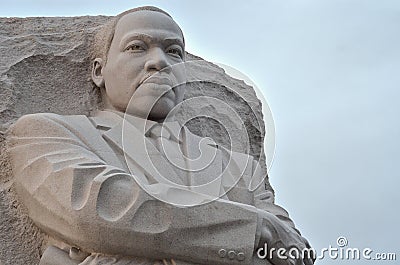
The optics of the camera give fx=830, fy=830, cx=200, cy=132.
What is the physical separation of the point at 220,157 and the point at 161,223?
2.68 ft

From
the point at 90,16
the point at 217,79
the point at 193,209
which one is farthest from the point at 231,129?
the point at 193,209

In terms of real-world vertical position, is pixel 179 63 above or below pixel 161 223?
above

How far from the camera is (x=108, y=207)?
3889 mm

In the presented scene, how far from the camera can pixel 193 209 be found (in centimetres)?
396

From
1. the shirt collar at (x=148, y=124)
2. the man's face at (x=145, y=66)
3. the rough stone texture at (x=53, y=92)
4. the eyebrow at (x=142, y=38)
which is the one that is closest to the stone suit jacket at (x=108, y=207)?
the rough stone texture at (x=53, y=92)

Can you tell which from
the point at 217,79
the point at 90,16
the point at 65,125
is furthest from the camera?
the point at 217,79

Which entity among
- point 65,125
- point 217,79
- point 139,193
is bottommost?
point 139,193

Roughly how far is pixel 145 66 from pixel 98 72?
1.45 feet

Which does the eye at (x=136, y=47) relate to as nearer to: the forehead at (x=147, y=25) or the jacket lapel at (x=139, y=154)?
the forehead at (x=147, y=25)

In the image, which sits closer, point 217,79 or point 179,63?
point 179,63

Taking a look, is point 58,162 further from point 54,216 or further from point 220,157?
point 220,157

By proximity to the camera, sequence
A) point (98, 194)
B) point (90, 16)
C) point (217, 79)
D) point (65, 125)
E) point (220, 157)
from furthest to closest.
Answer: point (217, 79) → point (90, 16) → point (220, 157) → point (65, 125) → point (98, 194)

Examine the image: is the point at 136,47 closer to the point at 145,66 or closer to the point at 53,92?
the point at 145,66

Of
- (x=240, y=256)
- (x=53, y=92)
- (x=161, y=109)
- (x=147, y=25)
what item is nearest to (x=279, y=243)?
(x=240, y=256)
